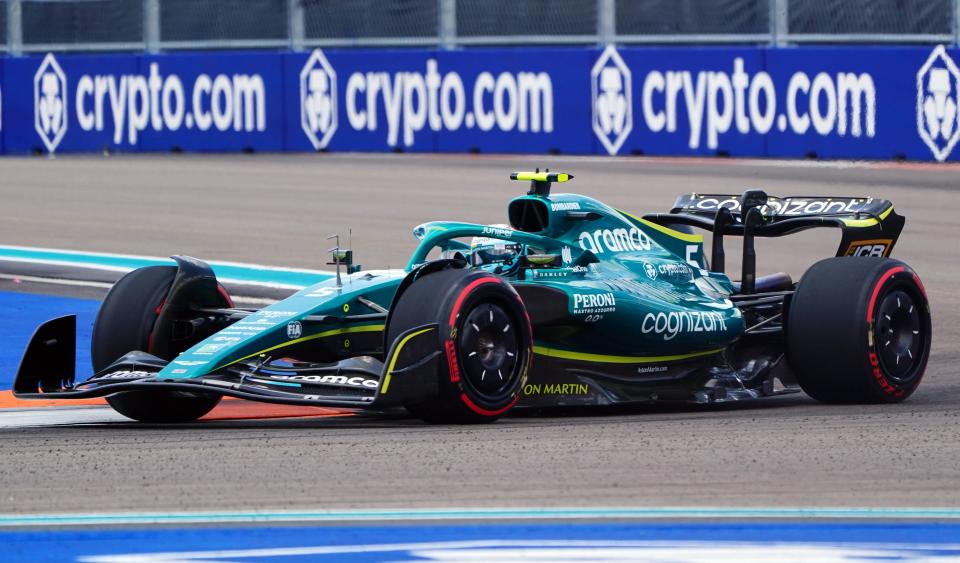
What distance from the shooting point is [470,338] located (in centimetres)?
737

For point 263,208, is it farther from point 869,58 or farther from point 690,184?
point 869,58

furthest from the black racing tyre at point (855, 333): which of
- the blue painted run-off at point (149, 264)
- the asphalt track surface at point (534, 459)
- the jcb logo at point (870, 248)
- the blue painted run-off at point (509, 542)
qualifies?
the blue painted run-off at point (149, 264)

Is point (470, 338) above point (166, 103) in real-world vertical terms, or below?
below

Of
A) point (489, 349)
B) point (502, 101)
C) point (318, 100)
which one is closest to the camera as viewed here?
point (489, 349)

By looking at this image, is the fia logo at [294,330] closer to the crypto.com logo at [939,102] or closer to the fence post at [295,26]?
the crypto.com logo at [939,102]

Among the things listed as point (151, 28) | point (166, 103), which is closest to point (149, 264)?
point (166, 103)

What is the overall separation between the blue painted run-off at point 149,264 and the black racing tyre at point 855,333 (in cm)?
505

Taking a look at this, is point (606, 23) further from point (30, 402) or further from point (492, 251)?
point (30, 402)

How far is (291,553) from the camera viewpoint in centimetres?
502

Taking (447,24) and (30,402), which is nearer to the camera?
(30,402)

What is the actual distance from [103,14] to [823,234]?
1358 centimetres

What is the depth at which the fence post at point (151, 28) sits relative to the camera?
25.9m

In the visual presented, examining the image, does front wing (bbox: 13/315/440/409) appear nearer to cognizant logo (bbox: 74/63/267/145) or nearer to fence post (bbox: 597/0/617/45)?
fence post (bbox: 597/0/617/45)

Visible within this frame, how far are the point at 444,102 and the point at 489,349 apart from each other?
16.0 m
